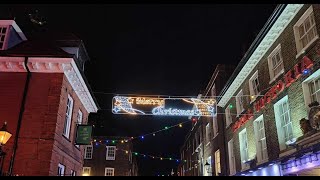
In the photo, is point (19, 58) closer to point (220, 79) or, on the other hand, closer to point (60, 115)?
point (60, 115)

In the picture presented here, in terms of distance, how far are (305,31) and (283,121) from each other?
4.35m

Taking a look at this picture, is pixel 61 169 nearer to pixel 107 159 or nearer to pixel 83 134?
pixel 83 134

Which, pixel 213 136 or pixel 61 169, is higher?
pixel 213 136

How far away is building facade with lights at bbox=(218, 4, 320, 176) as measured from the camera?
11.4 metres

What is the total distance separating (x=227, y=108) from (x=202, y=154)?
37.7 feet

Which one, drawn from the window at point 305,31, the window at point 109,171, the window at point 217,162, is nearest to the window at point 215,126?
the window at point 217,162

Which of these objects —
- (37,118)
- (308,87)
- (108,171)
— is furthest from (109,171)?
(308,87)

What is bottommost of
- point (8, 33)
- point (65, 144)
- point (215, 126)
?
point (65, 144)

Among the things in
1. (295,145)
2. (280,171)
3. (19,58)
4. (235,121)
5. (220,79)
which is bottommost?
(280,171)

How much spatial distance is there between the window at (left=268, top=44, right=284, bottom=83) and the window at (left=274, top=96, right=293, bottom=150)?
134 cm

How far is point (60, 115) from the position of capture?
14.9m

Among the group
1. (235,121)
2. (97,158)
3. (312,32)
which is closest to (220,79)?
(235,121)

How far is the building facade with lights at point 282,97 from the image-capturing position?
11.4 m

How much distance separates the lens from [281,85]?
14.0 metres
